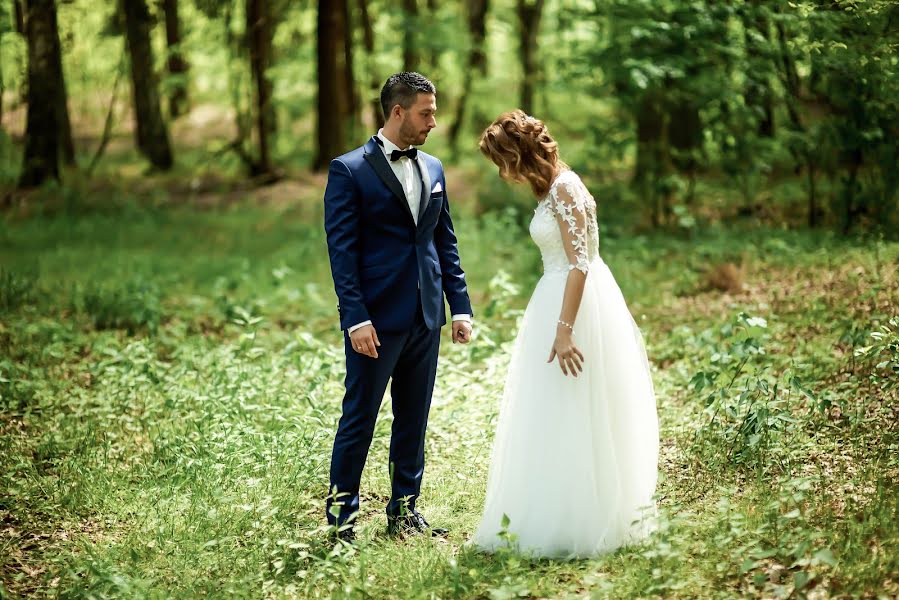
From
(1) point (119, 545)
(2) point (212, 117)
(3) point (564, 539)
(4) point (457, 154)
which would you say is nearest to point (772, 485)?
(3) point (564, 539)

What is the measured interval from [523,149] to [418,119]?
554 millimetres

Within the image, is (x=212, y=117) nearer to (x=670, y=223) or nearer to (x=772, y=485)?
(x=670, y=223)

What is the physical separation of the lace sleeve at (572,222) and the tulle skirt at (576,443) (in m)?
0.16

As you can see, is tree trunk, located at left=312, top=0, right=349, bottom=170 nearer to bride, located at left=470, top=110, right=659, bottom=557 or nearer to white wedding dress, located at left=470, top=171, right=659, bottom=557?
bride, located at left=470, top=110, right=659, bottom=557

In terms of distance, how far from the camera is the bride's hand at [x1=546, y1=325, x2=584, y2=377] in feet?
13.8

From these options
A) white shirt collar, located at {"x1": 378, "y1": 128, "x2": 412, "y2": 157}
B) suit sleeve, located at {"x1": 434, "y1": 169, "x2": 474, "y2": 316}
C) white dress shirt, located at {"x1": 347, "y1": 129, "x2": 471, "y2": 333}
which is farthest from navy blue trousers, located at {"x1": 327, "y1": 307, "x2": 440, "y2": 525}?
white shirt collar, located at {"x1": 378, "y1": 128, "x2": 412, "y2": 157}

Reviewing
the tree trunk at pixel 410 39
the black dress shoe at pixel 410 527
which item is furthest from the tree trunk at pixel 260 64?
the black dress shoe at pixel 410 527

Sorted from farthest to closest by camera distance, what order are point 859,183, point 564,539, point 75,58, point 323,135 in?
1. point 75,58
2. point 323,135
3. point 859,183
4. point 564,539

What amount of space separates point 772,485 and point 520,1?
19.8 metres

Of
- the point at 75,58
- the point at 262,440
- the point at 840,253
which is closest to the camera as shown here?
the point at 262,440

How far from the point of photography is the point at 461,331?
4625 millimetres

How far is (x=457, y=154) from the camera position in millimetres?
20891

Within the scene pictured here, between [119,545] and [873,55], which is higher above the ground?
[873,55]

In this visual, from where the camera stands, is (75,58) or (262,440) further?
(75,58)
